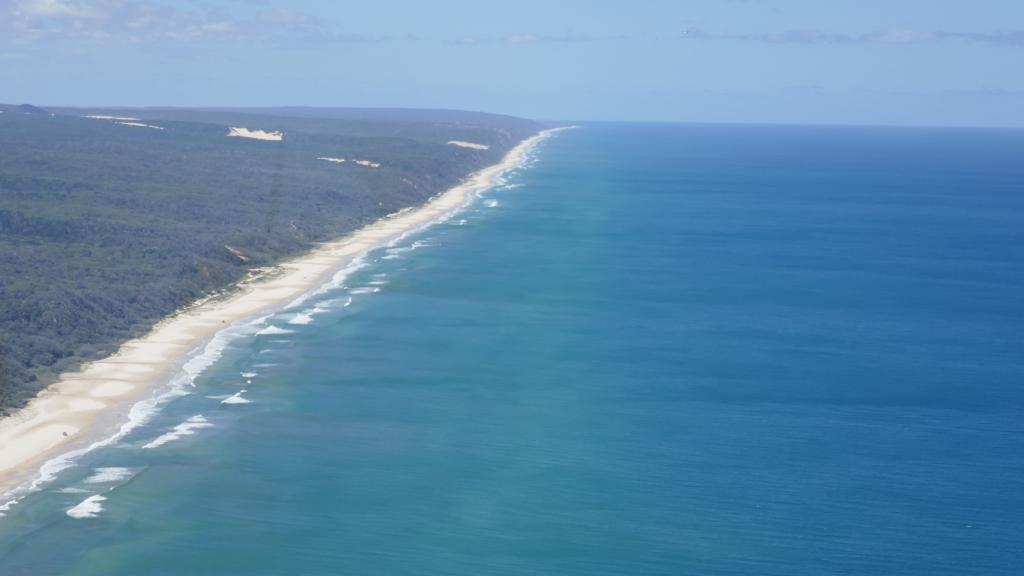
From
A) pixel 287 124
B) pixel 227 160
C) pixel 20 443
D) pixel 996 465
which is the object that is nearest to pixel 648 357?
pixel 996 465

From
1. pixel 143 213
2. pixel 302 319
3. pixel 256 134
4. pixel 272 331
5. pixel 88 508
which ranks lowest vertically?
pixel 88 508

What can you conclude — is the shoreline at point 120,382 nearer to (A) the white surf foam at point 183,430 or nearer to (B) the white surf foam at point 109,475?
(B) the white surf foam at point 109,475

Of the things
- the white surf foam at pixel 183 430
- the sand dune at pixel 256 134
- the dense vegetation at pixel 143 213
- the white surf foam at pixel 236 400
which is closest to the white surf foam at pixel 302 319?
the dense vegetation at pixel 143 213

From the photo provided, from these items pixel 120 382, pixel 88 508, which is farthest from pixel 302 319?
pixel 88 508

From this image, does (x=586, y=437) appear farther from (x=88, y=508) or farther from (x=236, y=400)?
(x=88, y=508)

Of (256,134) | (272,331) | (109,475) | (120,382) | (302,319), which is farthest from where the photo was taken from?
(256,134)

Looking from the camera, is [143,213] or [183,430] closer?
[183,430]
